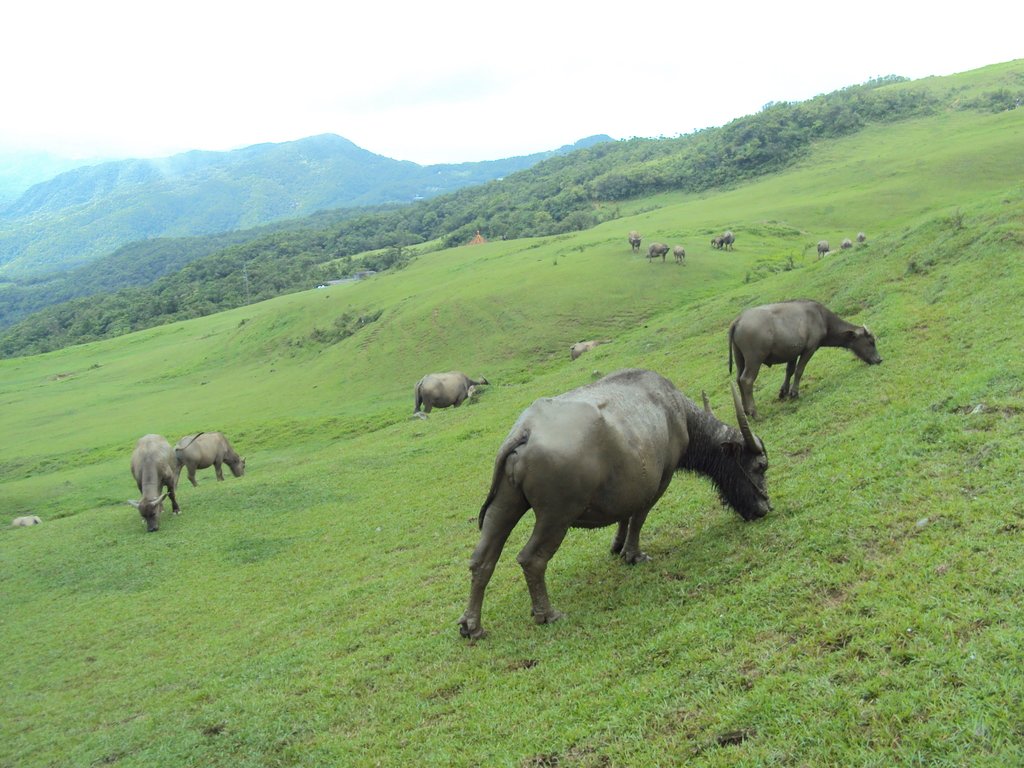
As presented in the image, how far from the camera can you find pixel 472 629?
7.94m

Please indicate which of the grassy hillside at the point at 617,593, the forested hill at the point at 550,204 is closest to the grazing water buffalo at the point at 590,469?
the grassy hillside at the point at 617,593

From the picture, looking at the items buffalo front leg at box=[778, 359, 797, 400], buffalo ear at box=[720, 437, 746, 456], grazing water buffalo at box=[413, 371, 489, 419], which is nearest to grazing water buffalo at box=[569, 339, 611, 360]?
grazing water buffalo at box=[413, 371, 489, 419]

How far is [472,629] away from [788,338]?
8468 mm

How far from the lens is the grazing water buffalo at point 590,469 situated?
732cm

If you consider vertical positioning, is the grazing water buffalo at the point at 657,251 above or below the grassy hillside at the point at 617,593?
above

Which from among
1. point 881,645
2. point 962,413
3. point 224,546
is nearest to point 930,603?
point 881,645

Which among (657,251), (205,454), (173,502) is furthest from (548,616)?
(657,251)

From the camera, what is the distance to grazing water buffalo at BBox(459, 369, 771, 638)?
288 inches

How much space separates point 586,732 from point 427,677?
2.42 meters

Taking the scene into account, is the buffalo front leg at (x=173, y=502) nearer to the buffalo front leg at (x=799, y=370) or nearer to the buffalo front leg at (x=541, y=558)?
the buffalo front leg at (x=541, y=558)

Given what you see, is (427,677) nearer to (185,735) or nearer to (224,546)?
(185,735)

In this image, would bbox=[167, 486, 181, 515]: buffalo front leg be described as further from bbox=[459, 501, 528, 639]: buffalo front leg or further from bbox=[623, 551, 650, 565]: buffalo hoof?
bbox=[623, 551, 650, 565]: buffalo hoof

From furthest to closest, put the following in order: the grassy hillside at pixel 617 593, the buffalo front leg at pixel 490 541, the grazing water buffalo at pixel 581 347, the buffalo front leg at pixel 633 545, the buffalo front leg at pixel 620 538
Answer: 1. the grazing water buffalo at pixel 581 347
2. the buffalo front leg at pixel 620 538
3. the buffalo front leg at pixel 633 545
4. the buffalo front leg at pixel 490 541
5. the grassy hillside at pixel 617 593

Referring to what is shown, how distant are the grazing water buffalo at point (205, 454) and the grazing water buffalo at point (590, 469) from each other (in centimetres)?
A: 1852
